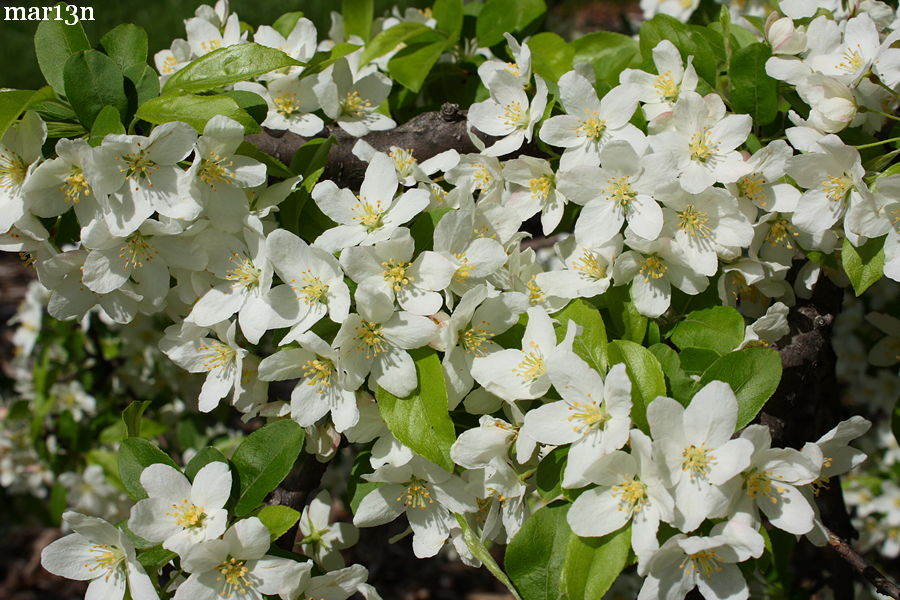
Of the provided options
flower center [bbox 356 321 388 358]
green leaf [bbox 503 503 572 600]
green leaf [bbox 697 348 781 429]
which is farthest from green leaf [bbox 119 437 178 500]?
green leaf [bbox 697 348 781 429]

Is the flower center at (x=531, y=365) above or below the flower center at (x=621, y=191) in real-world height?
below

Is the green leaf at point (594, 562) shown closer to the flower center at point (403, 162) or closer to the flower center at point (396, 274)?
the flower center at point (396, 274)

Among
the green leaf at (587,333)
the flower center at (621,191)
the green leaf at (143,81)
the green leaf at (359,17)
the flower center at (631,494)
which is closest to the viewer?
the flower center at (631,494)

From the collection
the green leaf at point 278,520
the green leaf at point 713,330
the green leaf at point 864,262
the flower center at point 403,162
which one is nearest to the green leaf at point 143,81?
the flower center at point 403,162

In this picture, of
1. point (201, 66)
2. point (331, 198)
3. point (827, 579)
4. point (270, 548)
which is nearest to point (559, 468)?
point (270, 548)

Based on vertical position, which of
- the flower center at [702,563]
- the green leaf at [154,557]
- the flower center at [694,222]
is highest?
the flower center at [694,222]

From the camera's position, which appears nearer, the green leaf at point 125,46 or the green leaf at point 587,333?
the green leaf at point 587,333

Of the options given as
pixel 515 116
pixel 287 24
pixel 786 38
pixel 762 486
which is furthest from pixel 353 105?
pixel 762 486

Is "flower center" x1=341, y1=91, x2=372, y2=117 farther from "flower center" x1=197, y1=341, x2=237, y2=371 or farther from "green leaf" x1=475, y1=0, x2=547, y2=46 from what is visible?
"flower center" x1=197, y1=341, x2=237, y2=371
